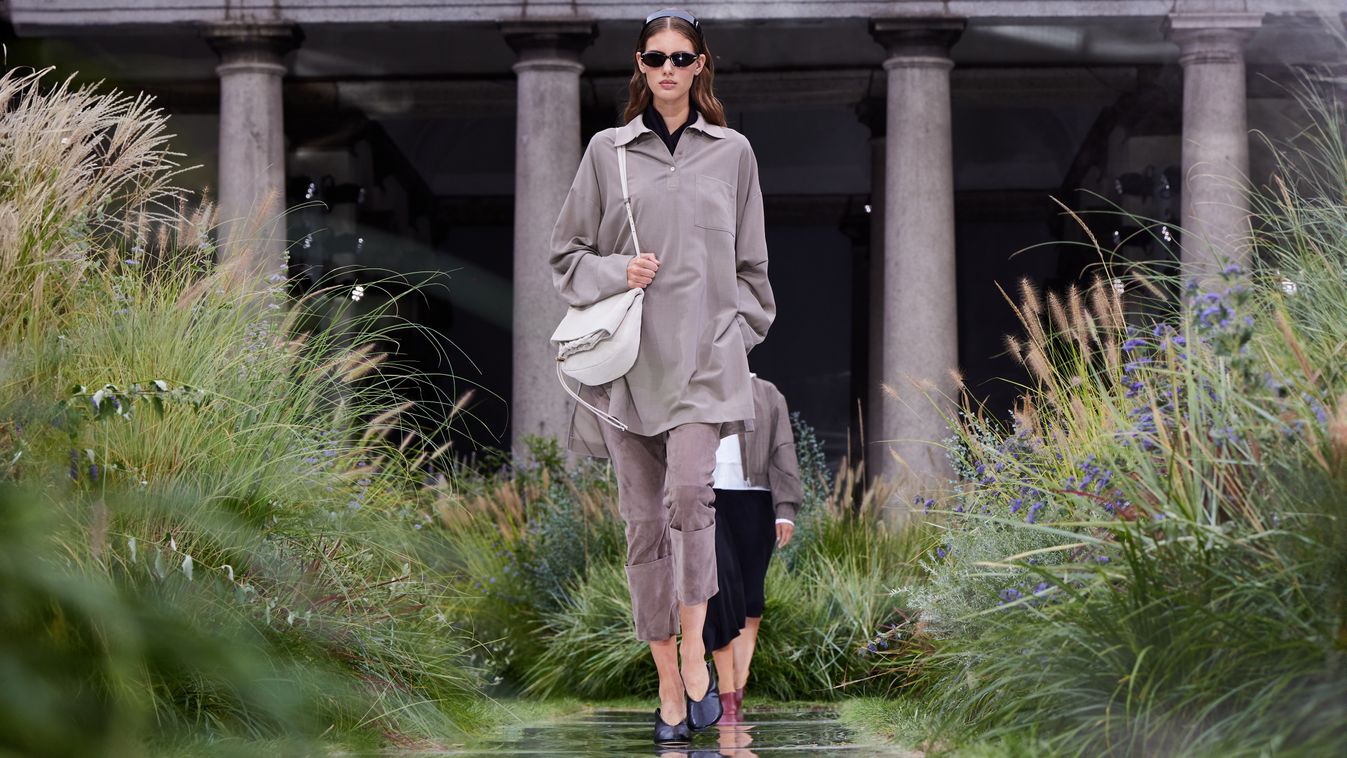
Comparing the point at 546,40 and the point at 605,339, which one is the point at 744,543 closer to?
the point at 605,339

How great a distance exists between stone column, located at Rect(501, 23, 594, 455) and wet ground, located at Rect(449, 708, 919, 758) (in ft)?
24.1

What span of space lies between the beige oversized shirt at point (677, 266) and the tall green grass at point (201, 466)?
0.83 metres

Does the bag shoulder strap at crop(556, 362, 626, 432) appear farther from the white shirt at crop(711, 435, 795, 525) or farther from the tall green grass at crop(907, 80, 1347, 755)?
the white shirt at crop(711, 435, 795, 525)

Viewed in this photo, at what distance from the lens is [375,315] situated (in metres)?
5.21

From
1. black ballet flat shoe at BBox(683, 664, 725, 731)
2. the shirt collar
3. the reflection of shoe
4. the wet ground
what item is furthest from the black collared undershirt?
the reflection of shoe

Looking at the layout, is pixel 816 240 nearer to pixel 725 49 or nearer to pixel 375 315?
pixel 725 49

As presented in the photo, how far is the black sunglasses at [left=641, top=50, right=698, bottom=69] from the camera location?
4.35 metres

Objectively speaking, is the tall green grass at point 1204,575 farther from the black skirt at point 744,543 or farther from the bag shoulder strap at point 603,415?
the black skirt at point 744,543

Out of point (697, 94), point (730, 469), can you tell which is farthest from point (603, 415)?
point (730, 469)

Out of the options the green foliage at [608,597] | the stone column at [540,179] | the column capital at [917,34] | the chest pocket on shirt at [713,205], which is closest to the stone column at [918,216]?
the column capital at [917,34]

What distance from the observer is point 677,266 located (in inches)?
167

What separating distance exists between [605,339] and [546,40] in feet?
30.3

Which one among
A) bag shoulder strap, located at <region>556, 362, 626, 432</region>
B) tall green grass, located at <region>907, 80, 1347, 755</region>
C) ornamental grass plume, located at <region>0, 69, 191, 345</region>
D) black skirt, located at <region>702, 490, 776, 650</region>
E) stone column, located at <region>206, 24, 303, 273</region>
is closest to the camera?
tall green grass, located at <region>907, 80, 1347, 755</region>

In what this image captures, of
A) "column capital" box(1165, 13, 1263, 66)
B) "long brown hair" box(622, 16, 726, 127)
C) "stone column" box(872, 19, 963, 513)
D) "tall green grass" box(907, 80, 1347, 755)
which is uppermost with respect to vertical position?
"column capital" box(1165, 13, 1263, 66)
